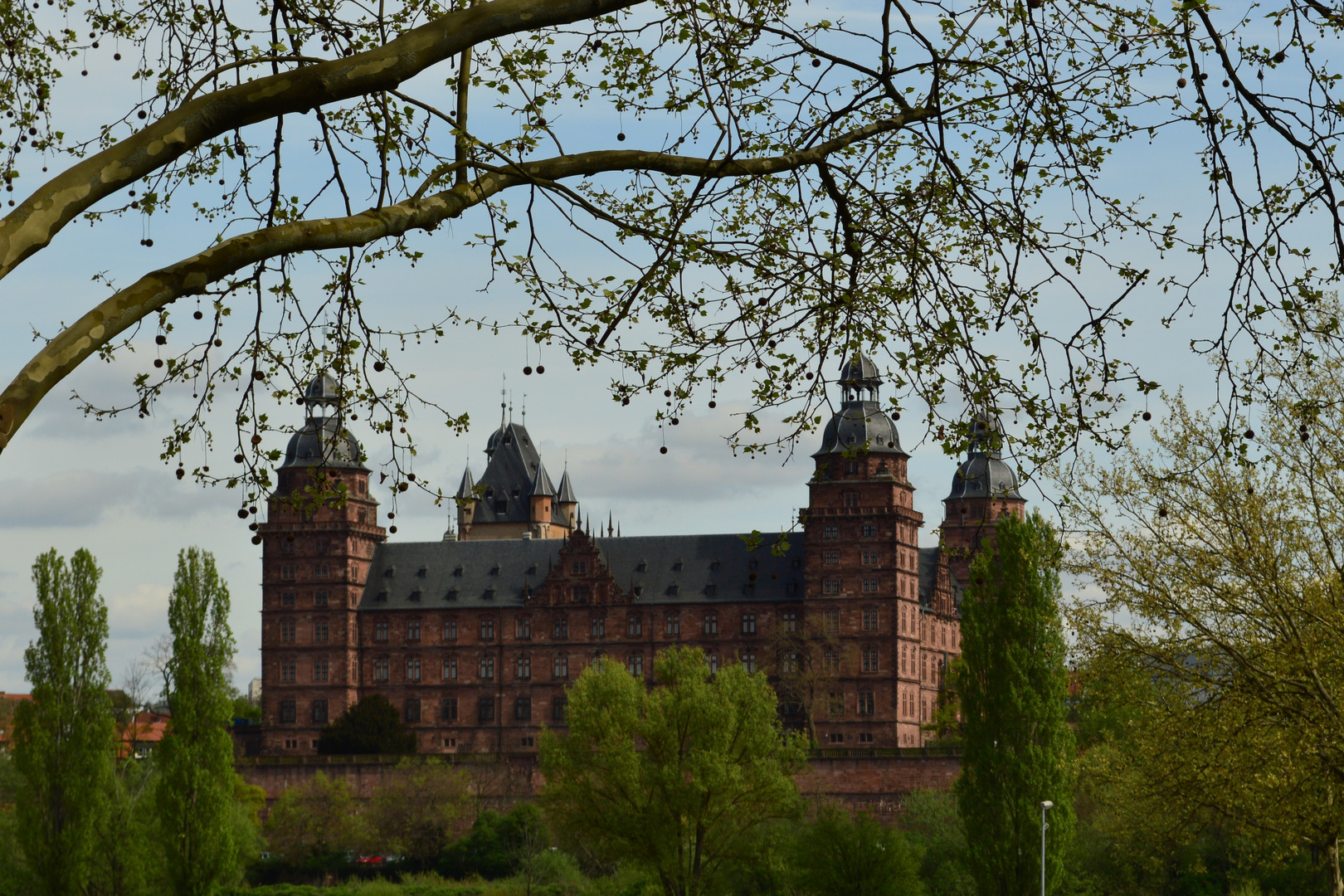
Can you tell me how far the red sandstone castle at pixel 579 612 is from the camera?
271 ft

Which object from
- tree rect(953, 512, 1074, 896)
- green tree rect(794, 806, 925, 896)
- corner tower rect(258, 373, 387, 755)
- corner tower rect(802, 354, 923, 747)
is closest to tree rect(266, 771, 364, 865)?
corner tower rect(258, 373, 387, 755)

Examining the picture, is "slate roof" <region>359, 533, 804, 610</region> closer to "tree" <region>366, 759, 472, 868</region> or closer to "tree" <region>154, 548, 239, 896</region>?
"tree" <region>366, 759, 472, 868</region>

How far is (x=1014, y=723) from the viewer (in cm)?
4022

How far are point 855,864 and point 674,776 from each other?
5175mm

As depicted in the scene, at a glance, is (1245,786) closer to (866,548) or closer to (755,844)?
(755,844)

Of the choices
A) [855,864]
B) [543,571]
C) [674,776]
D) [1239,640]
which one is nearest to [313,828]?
[543,571]

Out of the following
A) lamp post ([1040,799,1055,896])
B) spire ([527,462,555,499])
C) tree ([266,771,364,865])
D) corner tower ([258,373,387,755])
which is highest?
spire ([527,462,555,499])

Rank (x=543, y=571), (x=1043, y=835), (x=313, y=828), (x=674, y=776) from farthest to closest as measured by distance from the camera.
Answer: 1. (x=543, y=571)
2. (x=313, y=828)
3. (x=674, y=776)
4. (x=1043, y=835)

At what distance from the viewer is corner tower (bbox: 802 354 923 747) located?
266 feet

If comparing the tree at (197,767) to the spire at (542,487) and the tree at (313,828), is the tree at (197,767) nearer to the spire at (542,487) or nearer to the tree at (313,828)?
the tree at (313,828)

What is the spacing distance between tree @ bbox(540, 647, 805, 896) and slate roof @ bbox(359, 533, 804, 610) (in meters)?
39.2

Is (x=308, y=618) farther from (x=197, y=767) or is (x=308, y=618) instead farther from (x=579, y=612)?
(x=197, y=767)

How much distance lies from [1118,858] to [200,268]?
131 ft

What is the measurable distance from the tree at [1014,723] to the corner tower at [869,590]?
3846cm
